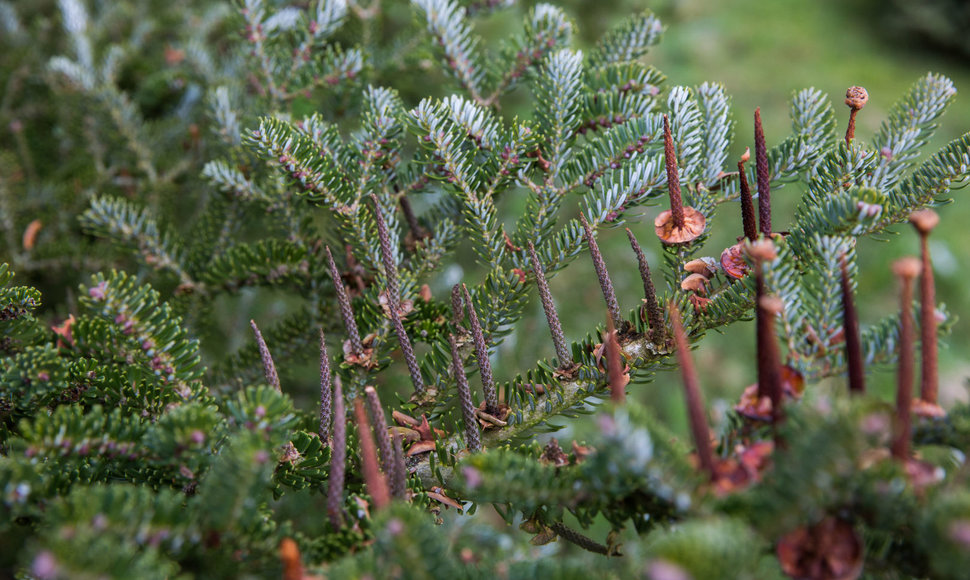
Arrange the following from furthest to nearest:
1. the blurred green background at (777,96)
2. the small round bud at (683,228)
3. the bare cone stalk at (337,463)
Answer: the blurred green background at (777,96)
the small round bud at (683,228)
the bare cone stalk at (337,463)

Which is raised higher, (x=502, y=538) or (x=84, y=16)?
(x=84, y=16)

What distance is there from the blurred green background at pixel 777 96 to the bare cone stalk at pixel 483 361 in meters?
0.94

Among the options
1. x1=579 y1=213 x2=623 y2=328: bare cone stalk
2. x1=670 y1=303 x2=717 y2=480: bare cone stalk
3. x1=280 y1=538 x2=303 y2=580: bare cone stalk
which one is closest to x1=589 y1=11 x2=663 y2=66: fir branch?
x1=579 y1=213 x2=623 y2=328: bare cone stalk

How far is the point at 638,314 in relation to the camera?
112 centimetres

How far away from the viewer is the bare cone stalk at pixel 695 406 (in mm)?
715

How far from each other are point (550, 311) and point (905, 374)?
0.49m

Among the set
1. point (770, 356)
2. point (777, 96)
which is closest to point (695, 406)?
point (770, 356)

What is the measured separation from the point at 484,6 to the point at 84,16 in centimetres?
142

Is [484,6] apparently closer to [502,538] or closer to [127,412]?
[127,412]

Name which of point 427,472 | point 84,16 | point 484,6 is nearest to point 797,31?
point 484,6

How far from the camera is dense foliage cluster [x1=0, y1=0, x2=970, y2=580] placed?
0.73 m

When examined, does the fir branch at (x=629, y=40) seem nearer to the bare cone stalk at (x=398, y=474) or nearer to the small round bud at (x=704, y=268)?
the small round bud at (x=704, y=268)

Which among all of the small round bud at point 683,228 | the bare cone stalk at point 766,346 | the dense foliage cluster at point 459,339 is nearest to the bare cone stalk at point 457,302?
the dense foliage cluster at point 459,339

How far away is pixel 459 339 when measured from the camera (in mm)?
1208
